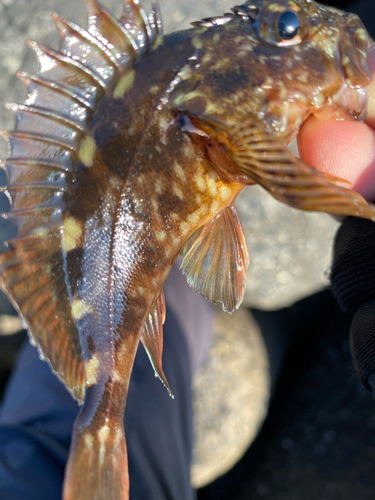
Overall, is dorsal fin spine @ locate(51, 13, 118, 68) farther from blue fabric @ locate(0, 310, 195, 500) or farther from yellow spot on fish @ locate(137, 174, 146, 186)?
blue fabric @ locate(0, 310, 195, 500)

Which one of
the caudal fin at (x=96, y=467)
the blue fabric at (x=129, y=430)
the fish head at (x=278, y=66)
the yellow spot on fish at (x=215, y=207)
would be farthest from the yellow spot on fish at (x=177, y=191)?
the blue fabric at (x=129, y=430)

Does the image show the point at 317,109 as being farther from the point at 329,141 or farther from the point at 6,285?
the point at 6,285

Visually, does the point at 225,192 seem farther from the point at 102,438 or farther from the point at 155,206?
the point at 102,438

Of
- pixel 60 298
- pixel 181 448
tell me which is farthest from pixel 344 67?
pixel 181 448

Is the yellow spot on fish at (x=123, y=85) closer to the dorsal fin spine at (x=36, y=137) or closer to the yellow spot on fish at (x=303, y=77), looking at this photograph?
the dorsal fin spine at (x=36, y=137)

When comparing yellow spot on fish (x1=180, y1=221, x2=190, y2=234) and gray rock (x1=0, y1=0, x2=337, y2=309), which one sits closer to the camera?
yellow spot on fish (x1=180, y1=221, x2=190, y2=234)

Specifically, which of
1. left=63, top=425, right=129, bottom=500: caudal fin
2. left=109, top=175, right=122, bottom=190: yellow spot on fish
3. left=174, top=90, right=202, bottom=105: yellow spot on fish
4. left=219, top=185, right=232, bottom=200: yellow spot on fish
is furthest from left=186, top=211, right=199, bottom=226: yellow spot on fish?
left=63, top=425, right=129, bottom=500: caudal fin
